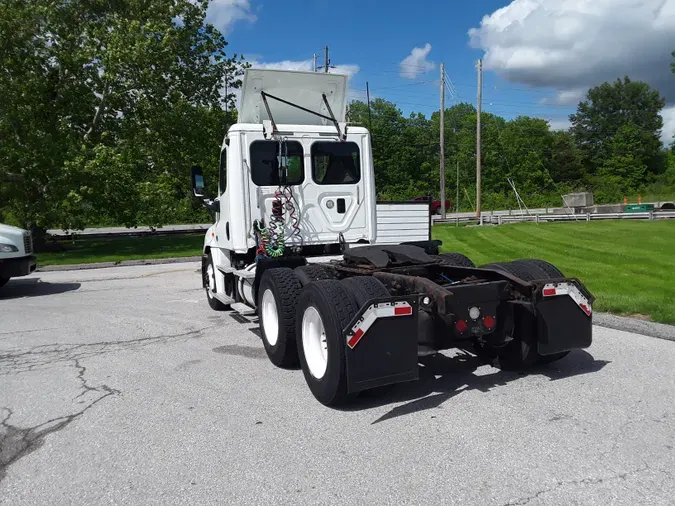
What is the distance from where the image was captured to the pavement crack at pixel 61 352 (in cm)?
641

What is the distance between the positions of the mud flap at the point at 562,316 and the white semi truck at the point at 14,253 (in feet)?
34.9

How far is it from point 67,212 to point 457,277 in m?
17.5

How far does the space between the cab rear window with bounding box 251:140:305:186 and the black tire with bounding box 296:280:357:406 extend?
2.75 m

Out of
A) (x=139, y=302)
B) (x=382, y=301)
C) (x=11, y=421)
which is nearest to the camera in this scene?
(x=382, y=301)

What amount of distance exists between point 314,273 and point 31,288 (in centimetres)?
1006

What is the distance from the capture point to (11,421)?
466 centimetres

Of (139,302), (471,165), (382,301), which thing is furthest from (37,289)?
(471,165)

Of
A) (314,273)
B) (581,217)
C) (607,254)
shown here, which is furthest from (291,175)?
(581,217)

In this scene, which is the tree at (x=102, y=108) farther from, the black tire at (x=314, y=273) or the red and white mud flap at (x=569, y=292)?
the red and white mud flap at (x=569, y=292)

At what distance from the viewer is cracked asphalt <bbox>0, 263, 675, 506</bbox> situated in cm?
335

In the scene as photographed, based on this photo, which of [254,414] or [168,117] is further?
[168,117]

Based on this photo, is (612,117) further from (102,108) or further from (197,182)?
(197,182)

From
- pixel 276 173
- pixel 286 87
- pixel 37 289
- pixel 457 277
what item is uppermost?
pixel 286 87

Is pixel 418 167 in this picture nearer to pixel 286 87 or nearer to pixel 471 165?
pixel 471 165
